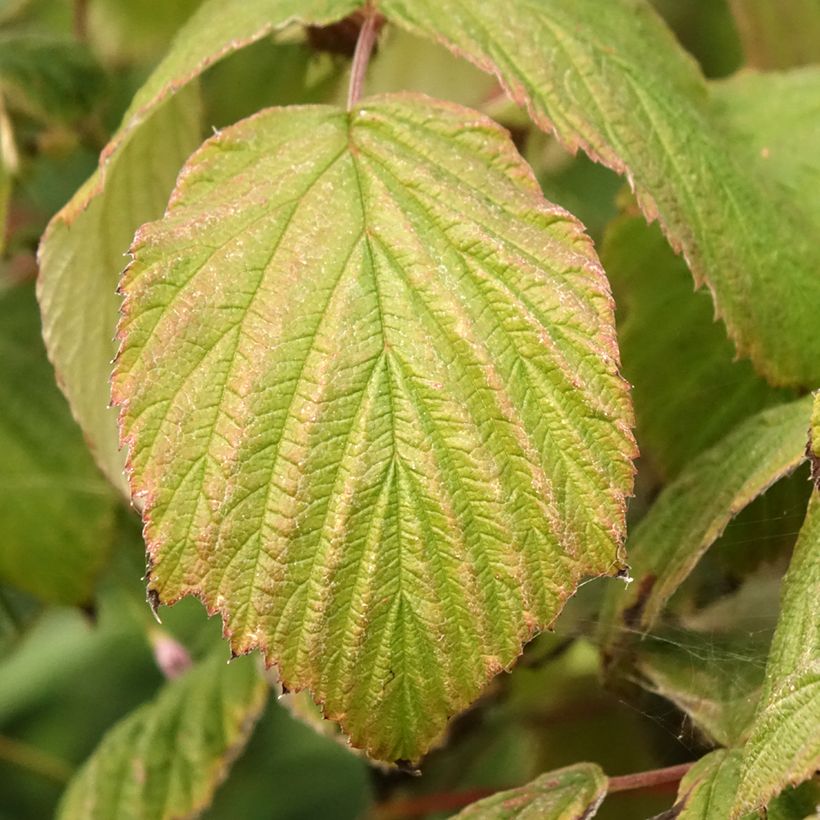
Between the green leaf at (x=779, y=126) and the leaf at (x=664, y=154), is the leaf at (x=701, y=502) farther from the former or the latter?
the green leaf at (x=779, y=126)

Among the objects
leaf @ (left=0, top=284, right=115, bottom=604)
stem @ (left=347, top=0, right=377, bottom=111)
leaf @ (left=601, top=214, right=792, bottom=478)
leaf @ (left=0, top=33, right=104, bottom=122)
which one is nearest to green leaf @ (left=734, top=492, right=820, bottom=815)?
leaf @ (left=601, top=214, right=792, bottom=478)

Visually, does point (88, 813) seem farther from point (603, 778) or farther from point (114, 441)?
point (603, 778)

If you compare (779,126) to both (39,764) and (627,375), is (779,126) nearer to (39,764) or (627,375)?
(627,375)

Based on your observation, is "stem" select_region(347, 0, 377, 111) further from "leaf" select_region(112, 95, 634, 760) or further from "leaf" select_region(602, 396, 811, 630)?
"leaf" select_region(602, 396, 811, 630)

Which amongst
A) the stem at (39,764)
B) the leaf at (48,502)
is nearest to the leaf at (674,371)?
the leaf at (48,502)

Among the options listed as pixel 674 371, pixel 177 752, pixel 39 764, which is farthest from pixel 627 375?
pixel 39 764

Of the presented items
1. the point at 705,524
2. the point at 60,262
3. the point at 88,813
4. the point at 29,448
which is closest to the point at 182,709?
the point at 88,813
